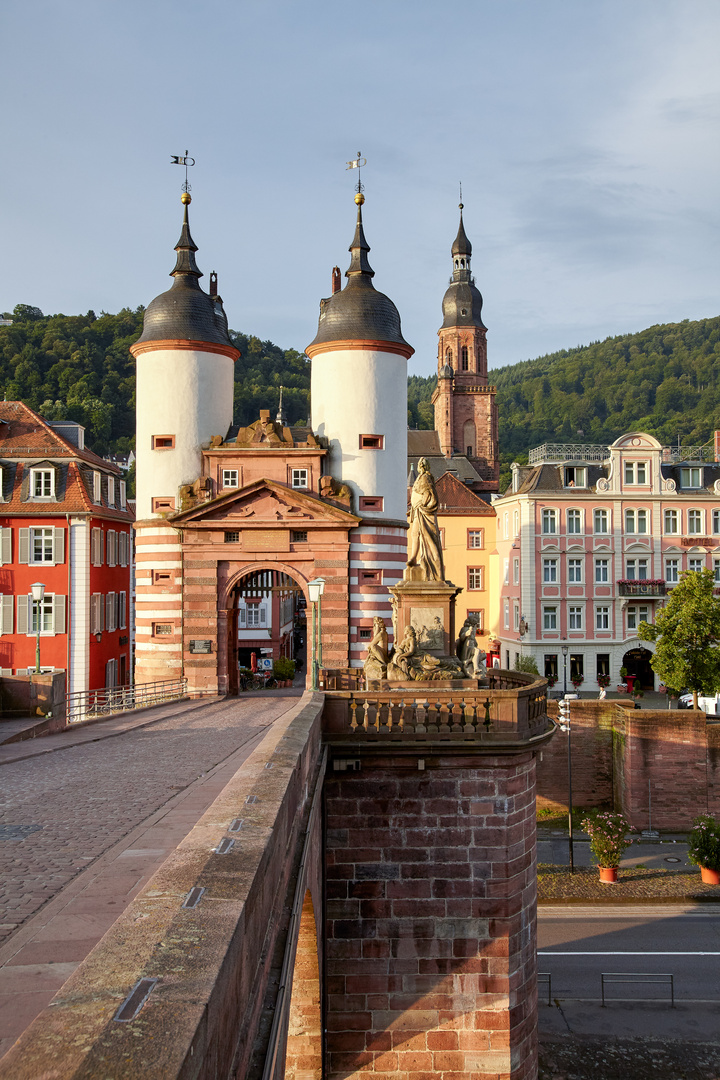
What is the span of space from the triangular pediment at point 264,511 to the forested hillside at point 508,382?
120 ft

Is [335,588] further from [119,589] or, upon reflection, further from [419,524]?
[119,589]

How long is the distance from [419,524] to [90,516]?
20.8 meters

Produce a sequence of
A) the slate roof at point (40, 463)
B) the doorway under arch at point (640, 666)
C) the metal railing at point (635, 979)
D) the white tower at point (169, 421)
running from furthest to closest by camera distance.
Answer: the doorway under arch at point (640, 666) < the slate roof at point (40, 463) < the white tower at point (169, 421) < the metal railing at point (635, 979)

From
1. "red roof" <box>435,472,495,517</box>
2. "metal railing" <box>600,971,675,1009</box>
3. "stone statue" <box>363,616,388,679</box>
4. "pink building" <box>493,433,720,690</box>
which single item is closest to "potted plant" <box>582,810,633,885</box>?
"metal railing" <box>600,971,675,1009</box>

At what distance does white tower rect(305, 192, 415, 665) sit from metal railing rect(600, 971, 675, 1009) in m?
14.2

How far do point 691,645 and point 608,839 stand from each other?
1359cm

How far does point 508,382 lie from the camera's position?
581 feet

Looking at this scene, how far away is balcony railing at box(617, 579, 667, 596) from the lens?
169ft

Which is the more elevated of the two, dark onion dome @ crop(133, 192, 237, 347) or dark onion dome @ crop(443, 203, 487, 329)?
dark onion dome @ crop(443, 203, 487, 329)

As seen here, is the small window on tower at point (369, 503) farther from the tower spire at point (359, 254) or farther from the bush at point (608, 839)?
the bush at point (608, 839)

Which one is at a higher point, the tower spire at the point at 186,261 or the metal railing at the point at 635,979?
the tower spire at the point at 186,261

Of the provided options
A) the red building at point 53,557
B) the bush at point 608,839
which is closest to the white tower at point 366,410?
the bush at point 608,839

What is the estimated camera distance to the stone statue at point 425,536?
849 inches

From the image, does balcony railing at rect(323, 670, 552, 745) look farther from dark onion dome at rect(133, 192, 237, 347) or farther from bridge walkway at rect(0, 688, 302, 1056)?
dark onion dome at rect(133, 192, 237, 347)
